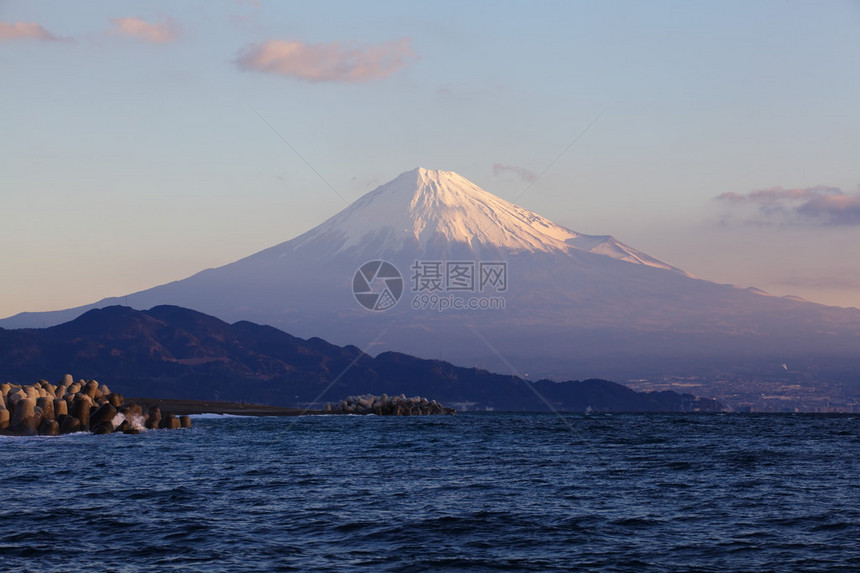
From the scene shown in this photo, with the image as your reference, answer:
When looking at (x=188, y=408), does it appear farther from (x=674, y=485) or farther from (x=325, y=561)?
(x=325, y=561)

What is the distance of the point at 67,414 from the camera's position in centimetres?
7638

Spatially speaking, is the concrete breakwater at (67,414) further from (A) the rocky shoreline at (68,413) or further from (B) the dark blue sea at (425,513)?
(B) the dark blue sea at (425,513)

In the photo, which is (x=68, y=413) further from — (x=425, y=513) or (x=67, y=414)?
(x=425, y=513)

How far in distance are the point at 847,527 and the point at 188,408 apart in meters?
141

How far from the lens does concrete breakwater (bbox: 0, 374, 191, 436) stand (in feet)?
230

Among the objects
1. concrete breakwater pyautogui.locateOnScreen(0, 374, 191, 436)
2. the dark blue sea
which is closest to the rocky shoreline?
concrete breakwater pyautogui.locateOnScreen(0, 374, 191, 436)

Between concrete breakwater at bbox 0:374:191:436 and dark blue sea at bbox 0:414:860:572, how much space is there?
64.5ft

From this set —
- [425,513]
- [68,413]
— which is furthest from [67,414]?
[425,513]

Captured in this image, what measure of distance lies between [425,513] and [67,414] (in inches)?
2216

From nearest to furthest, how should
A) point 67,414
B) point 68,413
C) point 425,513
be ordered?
point 425,513, point 67,414, point 68,413

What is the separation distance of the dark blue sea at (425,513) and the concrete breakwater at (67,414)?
19.7m

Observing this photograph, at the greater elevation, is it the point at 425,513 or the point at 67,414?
the point at 67,414

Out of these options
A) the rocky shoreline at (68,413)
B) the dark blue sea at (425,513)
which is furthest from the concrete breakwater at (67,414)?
the dark blue sea at (425,513)

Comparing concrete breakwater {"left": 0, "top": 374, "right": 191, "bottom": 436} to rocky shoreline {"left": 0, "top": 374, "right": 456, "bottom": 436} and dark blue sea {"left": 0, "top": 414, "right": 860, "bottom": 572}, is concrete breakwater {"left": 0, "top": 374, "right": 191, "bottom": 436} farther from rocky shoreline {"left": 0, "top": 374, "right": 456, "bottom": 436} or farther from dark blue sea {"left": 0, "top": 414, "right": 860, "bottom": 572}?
dark blue sea {"left": 0, "top": 414, "right": 860, "bottom": 572}
